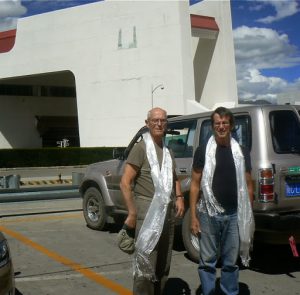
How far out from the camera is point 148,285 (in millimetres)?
4309

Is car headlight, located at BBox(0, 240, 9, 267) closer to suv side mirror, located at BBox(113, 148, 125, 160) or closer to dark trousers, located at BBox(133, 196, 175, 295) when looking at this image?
dark trousers, located at BBox(133, 196, 175, 295)

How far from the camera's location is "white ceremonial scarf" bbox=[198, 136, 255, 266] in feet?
14.6

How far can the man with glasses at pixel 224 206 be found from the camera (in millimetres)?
Answer: 4445

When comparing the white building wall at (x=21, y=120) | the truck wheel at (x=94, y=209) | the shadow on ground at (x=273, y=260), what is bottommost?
the shadow on ground at (x=273, y=260)

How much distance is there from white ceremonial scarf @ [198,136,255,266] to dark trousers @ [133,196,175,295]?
329mm

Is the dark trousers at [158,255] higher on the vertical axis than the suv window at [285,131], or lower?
lower

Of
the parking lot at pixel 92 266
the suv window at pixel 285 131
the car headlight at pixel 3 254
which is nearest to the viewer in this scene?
the car headlight at pixel 3 254

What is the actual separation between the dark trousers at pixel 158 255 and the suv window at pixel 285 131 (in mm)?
1989

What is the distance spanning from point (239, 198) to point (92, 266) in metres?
2.77

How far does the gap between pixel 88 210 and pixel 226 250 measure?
4840mm

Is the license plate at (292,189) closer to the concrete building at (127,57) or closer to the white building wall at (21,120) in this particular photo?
the concrete building at (127,57)

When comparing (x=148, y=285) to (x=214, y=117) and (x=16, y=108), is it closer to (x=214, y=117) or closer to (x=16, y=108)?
(x=214, y=117)

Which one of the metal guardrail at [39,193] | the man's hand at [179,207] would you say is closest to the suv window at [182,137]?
the man's hand at [179,207]

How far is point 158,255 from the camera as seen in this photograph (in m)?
4.38
